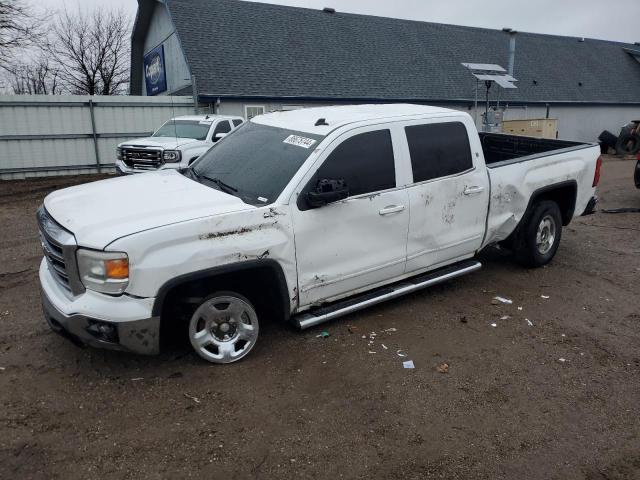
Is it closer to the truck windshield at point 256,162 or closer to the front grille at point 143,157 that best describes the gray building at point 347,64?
the front grille at point 143,157

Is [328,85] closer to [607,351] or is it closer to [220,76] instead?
[220,76]

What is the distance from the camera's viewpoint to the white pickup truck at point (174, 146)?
10727mm

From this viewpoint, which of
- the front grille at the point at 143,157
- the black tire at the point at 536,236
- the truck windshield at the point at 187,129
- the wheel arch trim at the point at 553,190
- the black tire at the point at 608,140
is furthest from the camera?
the black tire at the point at 608,140

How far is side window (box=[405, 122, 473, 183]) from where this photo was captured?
4520 mm

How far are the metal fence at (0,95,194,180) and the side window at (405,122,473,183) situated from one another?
13.2m

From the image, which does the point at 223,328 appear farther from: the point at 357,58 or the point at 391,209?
the point at 357,58

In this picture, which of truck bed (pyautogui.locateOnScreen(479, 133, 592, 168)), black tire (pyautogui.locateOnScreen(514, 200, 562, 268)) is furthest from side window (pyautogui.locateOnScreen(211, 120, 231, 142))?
black tire (pyautogui.locateOnScreen(514, 200, 562, 268))

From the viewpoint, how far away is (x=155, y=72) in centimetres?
2228

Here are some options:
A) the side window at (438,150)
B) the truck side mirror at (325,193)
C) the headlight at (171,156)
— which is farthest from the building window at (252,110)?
the truck side mirror at (325,193)

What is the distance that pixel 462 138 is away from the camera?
4.93 m

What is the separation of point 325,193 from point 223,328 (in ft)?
4.24

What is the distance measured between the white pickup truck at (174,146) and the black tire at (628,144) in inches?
652

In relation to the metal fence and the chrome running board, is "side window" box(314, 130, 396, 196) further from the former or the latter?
the metal fence

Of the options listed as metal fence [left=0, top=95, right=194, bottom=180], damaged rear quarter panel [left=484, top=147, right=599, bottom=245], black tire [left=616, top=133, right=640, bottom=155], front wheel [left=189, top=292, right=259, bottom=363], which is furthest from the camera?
black tire [left=616, top=133, right=640, bottom=155]
